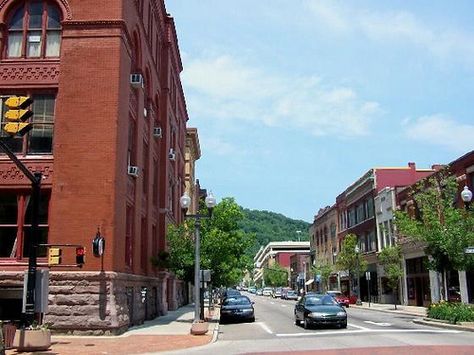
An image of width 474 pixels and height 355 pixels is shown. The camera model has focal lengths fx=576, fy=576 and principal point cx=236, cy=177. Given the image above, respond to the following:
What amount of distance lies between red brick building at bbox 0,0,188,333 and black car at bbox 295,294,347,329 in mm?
7776

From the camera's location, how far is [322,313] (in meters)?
24.5

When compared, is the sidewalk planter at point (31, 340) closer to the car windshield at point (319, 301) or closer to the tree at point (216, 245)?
the car windshield at point (319, 301)

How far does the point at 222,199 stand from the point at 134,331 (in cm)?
1176

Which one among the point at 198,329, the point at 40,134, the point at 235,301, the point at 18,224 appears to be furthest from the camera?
the point at 235,301

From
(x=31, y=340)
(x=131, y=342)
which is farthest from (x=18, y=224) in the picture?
(x=31, y=340)

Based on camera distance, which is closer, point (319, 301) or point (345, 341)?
point (345, 341)

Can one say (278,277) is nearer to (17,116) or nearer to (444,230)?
(444,230)

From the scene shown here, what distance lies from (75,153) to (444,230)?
18003 mm

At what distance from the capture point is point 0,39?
81.7 ft

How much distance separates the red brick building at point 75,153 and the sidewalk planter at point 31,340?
18.3 ft

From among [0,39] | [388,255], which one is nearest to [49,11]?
[0,39]

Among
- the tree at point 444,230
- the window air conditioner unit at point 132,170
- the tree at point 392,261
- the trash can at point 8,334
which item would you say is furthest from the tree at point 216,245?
the tree at point 392,261

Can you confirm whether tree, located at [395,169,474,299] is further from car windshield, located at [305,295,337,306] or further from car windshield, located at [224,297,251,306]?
car windshield, located at [224,297,251,306]

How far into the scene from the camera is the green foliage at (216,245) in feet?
102
